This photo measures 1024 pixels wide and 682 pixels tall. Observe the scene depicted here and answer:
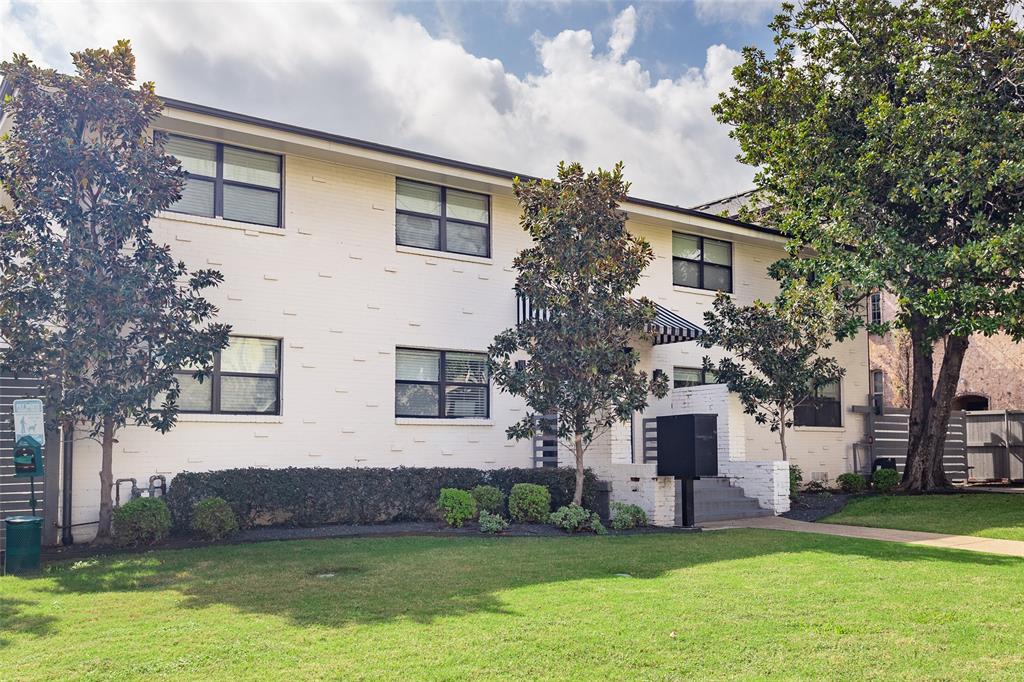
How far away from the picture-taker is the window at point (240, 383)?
15.4 m

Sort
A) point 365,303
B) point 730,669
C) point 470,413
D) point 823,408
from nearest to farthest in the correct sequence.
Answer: point 730,669, point 365,303, point 470,413, point 823,408

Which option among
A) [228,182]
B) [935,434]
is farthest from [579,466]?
[935,434]

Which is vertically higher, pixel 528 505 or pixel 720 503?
pixel 528 505

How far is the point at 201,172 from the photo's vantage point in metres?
15.8

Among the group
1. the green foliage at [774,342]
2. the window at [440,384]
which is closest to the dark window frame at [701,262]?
the green foliage at [774,342]

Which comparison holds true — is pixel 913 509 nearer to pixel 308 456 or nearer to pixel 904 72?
pixel 904 72

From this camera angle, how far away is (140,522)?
1275 cm

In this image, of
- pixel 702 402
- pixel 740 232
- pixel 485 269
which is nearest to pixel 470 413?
pixel 485 269

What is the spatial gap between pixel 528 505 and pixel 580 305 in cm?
350

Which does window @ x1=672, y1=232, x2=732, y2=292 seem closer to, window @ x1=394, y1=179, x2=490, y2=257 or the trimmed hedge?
window @ x1=394, y1=179, x2=490, y2=257

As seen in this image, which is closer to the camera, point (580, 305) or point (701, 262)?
point (580, 305)

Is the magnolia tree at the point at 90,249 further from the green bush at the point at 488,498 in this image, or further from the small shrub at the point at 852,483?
the small shrub at the point at 852,483

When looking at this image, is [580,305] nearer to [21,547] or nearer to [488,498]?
[488,498]

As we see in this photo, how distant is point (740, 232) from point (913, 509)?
7792 millimetres
